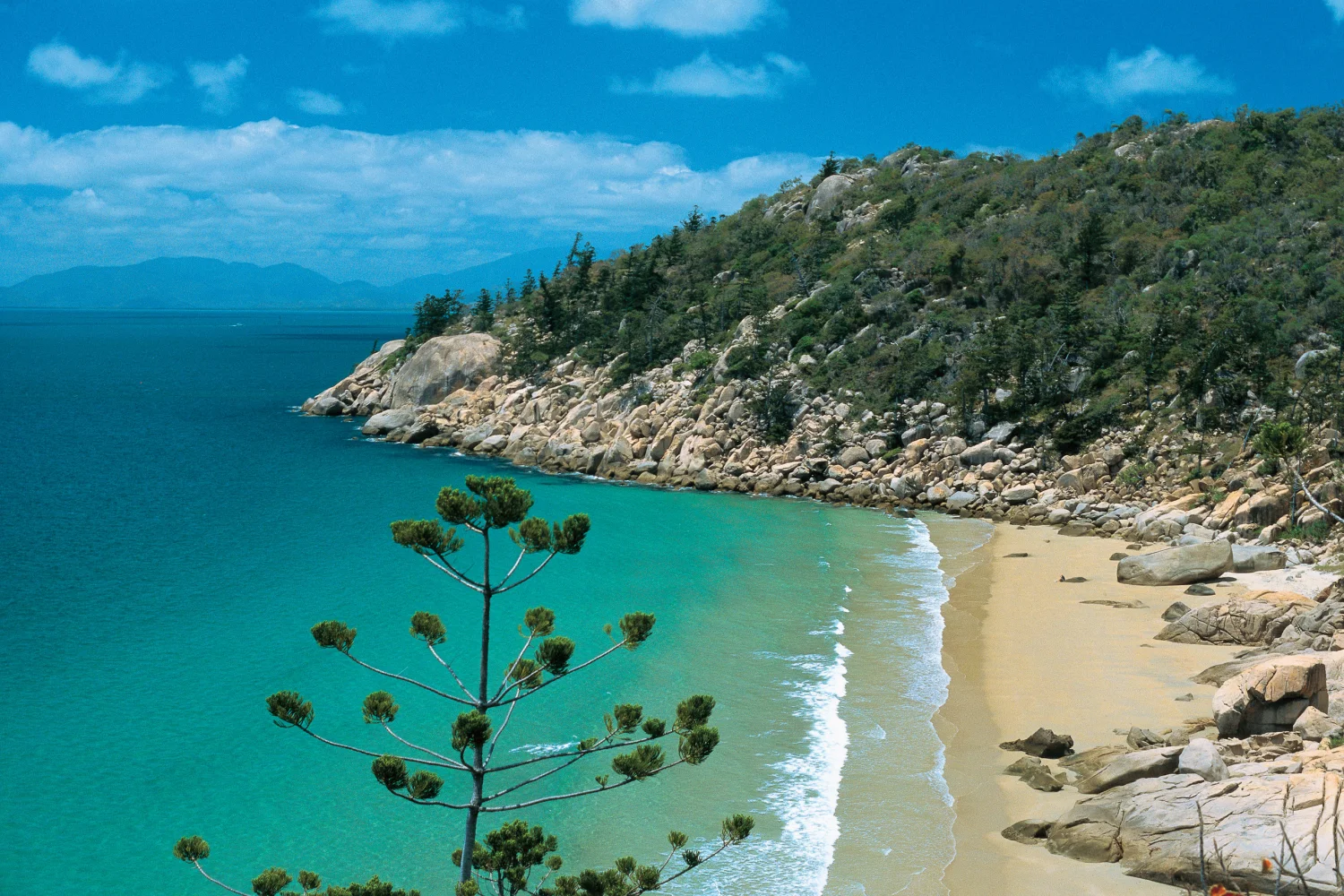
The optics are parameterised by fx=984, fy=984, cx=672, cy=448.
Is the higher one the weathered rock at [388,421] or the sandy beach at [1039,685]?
the weathered rock at [388,421]

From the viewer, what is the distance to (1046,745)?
1706 cm

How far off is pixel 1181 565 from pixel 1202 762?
15631 millimetres

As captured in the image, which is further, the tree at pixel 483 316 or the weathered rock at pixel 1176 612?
the tree at pixel 483 316

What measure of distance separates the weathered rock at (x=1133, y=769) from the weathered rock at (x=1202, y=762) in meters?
0.19

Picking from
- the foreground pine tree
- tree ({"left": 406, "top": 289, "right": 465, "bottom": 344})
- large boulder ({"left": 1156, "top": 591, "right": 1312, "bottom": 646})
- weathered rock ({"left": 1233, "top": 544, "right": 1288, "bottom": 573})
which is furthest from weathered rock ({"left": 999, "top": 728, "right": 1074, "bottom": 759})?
tree ({"left": 406, "top": 289, "right": 465, "bottom": 344})

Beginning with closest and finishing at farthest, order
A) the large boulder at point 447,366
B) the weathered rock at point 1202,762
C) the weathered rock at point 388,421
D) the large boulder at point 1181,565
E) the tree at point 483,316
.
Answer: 1. the weathered rock at point 1202,762
2. the large boulder at point 1181,565
3. the weathered rock at point 388,421
4. the large boulder at point 447,366
5. the tree at point 483,316

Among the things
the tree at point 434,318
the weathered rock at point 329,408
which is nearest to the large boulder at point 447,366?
the tree at point 434,318

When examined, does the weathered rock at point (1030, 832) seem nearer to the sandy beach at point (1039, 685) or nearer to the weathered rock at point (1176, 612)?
the sandy beach at point (1039, 685)

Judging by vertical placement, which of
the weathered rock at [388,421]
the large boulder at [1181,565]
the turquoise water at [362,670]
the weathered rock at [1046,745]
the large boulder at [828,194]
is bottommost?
the turquoise water at [362,670]

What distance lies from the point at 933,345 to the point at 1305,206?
63.4 ft

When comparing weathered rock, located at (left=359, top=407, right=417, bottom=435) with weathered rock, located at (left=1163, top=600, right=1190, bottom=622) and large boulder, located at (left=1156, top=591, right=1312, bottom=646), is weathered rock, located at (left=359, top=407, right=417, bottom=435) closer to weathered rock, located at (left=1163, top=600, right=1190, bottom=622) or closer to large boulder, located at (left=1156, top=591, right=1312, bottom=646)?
weathered rock, located at (left=1163, top=600, right=1190, bottom=622)

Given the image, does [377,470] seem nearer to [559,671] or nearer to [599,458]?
[599,458]

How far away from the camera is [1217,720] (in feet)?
54.2

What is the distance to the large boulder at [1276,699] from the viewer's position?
16000 mm
